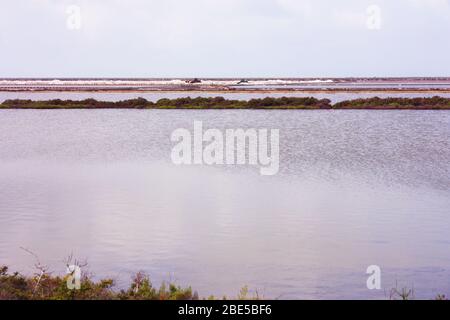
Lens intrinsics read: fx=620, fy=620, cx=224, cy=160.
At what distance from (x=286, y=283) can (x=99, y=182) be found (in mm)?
12618

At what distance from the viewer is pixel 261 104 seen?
215ft

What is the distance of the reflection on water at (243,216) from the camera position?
1223cm

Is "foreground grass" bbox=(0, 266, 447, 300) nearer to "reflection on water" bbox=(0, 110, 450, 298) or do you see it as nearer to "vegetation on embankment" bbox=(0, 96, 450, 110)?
"reflection on water" bbox=(0, 110, 450, 298)

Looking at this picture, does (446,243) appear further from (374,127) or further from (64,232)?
(374,127)

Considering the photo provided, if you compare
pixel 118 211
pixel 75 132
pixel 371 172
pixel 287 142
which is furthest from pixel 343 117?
pixel 118 211

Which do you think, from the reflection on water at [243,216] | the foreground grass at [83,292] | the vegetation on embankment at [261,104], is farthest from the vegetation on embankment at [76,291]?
the vegetation on embankment at [261,104]

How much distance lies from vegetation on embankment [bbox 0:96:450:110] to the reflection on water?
1138 inches

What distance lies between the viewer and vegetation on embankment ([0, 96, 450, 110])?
206 ft

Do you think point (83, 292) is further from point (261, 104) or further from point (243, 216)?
point (261, 104)

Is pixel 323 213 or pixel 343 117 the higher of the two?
pixel 343 117

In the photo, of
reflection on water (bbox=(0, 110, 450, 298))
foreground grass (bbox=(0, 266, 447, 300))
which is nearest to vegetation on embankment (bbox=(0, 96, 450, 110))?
reflection on water (bbox=(0, 110, 450, 298))

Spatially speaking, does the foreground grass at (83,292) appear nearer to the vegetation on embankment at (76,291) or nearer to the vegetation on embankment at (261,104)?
the vegetation on embankment at (76,291)

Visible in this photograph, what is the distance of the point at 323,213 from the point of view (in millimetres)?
17141

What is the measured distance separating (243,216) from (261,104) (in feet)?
Answer: 162
